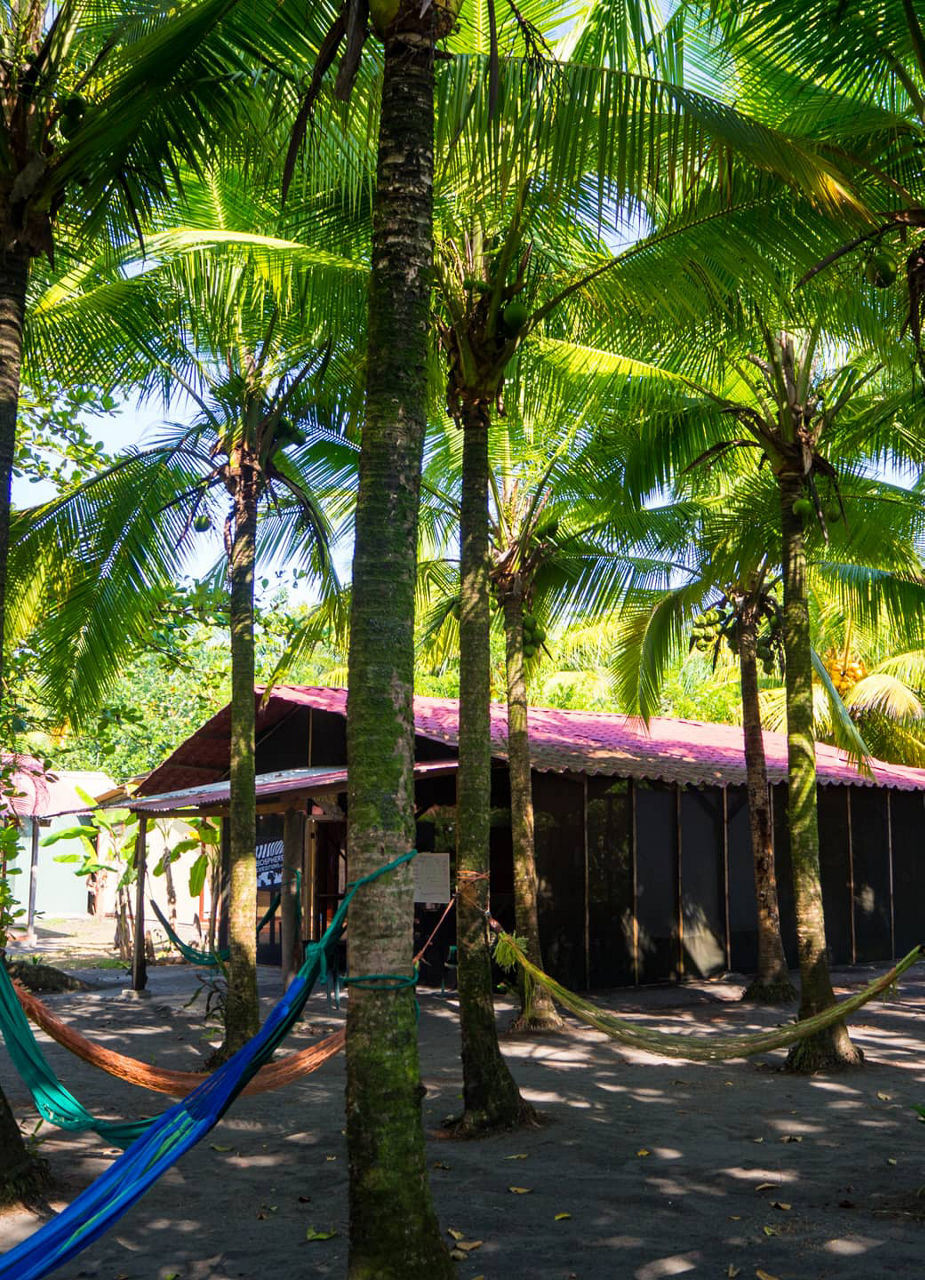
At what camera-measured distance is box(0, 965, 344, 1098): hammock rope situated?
563 centimetres

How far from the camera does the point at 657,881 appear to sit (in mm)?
14945

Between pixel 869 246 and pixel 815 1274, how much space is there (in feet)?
17.9

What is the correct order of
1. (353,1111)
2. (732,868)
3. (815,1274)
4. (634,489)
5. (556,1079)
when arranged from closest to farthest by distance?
(353,1111), (815,1274), (556,1079), (634,489), (732,868)

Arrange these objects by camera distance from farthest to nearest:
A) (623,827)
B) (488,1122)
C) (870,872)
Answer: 1. (870,872)
2. (623,827)
3. (488,1122)

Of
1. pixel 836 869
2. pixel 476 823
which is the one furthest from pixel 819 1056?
pixel 836 869

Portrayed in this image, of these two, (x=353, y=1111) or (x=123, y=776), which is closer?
(x=353, y=1111)

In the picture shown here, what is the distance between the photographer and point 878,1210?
5402 millimetres

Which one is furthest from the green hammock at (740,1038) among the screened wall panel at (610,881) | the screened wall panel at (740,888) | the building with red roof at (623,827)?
the screened wall panel at (740,888)

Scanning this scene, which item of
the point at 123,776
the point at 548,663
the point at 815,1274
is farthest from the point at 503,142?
the point at 123,776

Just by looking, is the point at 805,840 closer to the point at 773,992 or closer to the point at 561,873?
the point at 773,992

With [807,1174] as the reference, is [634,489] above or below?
above

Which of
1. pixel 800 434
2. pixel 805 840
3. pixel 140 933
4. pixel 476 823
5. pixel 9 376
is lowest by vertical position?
pixel 140 933

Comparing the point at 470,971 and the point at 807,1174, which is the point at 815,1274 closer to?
the point at 807,1174

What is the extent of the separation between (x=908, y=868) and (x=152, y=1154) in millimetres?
16473
